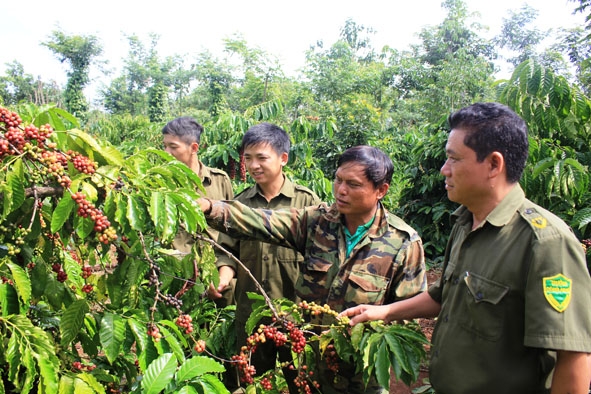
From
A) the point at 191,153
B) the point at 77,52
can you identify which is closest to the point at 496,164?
the point at 191,153

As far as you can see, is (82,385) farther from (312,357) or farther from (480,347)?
(480,347)

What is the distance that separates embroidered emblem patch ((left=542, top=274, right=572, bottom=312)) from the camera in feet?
4.00

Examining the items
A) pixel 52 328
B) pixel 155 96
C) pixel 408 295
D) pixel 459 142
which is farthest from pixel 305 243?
pixel 155 96

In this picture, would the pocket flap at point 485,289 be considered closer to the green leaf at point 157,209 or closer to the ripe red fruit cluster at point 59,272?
the green leaf at point 157,209

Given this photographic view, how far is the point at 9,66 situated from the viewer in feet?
120

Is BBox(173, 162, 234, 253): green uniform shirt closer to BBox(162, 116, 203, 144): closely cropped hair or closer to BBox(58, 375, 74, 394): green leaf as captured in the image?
BBox(162, 116, 203, 144): closely cropped hair

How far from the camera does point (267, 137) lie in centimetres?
261

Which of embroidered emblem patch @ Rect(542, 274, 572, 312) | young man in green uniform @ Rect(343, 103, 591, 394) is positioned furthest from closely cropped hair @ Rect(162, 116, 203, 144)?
embroidered emblem patch @ Rect(542, 274, 572, 312)

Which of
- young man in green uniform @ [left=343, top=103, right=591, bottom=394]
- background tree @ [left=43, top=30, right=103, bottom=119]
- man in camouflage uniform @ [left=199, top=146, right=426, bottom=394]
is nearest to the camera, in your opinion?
young man in green uniform @ [left=343, top=103, right=591, bottom=394]

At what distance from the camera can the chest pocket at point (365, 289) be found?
1918 millimetres

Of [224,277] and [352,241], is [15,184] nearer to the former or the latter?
[352,241]

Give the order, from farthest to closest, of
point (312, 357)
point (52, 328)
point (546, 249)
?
point (312, 357) < point (52, 328) < point (546, 249)

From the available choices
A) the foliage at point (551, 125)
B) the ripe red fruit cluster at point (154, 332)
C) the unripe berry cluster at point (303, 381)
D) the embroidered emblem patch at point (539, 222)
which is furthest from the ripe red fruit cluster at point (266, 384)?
the foliage at point (551, 125)

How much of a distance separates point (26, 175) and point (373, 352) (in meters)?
1.22
